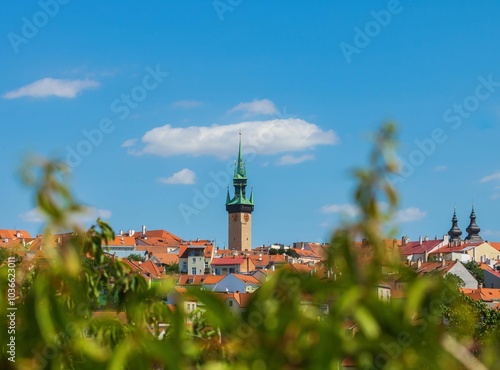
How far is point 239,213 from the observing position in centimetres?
13775

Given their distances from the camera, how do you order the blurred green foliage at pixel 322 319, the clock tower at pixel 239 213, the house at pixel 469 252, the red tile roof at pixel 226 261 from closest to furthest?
the blurred green foliage at pixel 322 319 < the red tile roof at pixel 226 261 < the house at pixel 469 252 < the clock tower at pixel 239 213

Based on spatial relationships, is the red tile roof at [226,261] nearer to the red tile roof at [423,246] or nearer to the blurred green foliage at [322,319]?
the red tile roof at [423,246]

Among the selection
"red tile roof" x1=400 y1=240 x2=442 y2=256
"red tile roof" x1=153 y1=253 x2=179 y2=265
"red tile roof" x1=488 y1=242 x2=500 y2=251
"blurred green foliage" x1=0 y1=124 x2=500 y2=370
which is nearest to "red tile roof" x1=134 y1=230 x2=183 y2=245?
"red tile roof" x1=153 y1=253 x2=179 y2=265

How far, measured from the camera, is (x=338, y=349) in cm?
94

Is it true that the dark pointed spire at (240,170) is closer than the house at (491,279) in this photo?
No

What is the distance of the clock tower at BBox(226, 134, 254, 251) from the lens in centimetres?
13775

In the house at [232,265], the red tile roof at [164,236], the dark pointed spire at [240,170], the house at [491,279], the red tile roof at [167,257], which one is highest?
the dark pointed spire at [240,170]

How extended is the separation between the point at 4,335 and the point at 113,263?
238 centimetres

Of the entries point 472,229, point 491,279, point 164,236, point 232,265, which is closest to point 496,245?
point 472,229

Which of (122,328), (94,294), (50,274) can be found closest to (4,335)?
(50,274)

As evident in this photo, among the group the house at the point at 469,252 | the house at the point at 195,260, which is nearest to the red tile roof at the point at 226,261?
the house at the point at 195,260

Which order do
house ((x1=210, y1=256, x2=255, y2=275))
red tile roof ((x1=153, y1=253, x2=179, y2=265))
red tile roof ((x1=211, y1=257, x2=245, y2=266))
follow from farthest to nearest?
red tile roof ((x1=153, y1=253, x2=179, y2=265)) → red tile roof ((x1=211, y1=257, x2=245, y2=266)) → house ((x1=210, y1=256, x2=255, y2=275))

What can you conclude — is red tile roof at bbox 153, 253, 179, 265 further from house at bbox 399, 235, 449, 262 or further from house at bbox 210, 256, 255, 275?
house at bbox 399, 235, 449, 262

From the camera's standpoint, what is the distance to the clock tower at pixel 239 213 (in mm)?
137750
